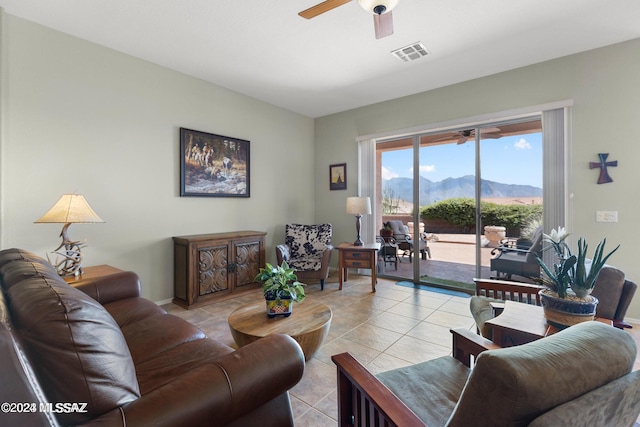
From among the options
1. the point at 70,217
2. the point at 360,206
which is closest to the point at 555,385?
the point at 70,217

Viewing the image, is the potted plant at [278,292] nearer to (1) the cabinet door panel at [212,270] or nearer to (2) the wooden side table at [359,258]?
(1) the cabinet door panel at [212,270]

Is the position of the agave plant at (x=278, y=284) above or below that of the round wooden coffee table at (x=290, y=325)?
above

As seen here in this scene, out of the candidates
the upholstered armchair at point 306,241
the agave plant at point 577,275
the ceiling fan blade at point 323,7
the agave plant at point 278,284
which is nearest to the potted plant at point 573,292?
the agave plant at point 577,275

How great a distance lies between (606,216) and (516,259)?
99 cm

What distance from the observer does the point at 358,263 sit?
13.9 ft

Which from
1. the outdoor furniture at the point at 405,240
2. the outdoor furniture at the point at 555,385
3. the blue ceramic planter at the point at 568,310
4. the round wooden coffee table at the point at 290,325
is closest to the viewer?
the outdoor furniture at the point at 555,385

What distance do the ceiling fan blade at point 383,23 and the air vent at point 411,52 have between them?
1053 millimetres

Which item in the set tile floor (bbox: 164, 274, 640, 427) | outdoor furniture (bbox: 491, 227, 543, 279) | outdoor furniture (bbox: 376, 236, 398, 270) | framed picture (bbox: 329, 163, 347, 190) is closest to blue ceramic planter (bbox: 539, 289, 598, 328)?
tile floor (bbox: 164, 274, 640, 427)

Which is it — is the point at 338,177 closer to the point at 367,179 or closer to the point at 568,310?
the point at 367,179

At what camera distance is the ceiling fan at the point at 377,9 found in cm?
188

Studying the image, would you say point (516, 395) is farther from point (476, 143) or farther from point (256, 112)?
point (256, 112)

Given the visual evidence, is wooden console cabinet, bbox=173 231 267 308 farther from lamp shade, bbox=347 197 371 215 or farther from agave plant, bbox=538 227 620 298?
agave plant, bbox=538 227 620 298

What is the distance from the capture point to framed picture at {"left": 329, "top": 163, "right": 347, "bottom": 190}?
520 cm

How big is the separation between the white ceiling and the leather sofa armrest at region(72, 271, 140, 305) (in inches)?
89.5
